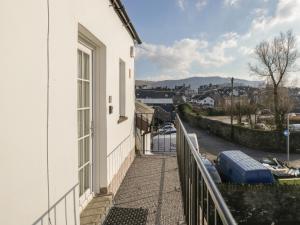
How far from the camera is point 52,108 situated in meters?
2.26

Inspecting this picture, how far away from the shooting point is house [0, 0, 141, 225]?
5.46 feet

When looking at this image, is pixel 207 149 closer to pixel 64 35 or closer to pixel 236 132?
pixel 236 132

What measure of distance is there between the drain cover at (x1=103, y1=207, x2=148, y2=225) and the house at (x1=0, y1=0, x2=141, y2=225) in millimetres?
327

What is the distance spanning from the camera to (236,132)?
90.4ft

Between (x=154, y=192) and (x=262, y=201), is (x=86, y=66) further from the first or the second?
(x=262, y=201)

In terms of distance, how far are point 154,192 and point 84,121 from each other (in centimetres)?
172

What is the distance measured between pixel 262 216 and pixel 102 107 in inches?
417

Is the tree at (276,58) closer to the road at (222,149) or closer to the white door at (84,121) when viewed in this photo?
the road at (222,149)

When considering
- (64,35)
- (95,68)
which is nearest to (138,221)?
(95,68)

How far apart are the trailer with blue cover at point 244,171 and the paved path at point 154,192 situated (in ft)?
22.2

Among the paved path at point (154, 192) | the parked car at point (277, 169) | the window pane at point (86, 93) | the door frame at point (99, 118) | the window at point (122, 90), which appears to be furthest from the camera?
the parked car at point (277, 169)

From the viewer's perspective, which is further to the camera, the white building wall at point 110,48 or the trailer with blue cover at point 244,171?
Result: the trailer with blue cover at point 244,171

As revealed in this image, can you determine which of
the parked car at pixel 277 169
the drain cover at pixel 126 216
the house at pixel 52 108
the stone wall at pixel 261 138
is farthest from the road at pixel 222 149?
the house at pixel 52 108

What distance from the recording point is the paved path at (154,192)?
150 inches
